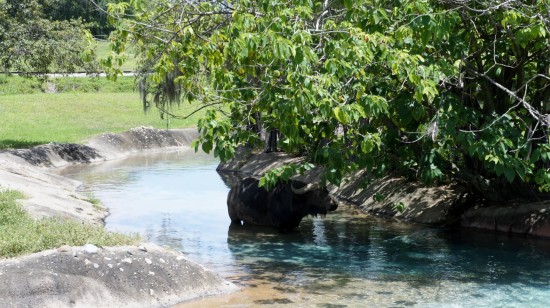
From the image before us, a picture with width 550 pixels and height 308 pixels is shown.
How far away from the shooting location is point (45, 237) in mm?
12312

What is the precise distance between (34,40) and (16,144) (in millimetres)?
5249

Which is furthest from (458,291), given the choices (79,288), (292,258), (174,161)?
(174,161)

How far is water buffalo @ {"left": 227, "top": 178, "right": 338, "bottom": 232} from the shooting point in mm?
18562

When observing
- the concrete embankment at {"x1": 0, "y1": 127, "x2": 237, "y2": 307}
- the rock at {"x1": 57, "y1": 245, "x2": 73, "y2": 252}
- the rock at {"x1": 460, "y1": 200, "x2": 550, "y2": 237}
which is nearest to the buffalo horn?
the rock at {"x1": 460, "y1": 200, "x2": 550, "y2": 237}

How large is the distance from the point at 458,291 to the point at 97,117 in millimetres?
37455

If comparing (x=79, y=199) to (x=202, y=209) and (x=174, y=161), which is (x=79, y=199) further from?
(x=174, y=161)

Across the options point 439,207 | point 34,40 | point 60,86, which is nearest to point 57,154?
point 34,40

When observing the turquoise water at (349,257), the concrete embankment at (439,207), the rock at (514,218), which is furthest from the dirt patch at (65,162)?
the rock at (514,218)

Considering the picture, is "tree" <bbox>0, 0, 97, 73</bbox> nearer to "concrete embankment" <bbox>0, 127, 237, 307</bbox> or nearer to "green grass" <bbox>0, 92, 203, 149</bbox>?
"green grass" <bbox>0, 92, 203, 149</bbox>

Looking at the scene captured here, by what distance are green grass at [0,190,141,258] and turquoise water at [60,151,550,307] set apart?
7.38ft

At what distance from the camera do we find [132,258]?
12211 millimetres

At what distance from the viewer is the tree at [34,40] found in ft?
99.5

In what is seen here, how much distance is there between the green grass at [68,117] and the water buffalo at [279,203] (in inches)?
667

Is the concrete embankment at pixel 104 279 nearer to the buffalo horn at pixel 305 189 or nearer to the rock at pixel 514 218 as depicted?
the buffalo horn at pixel 305 189
